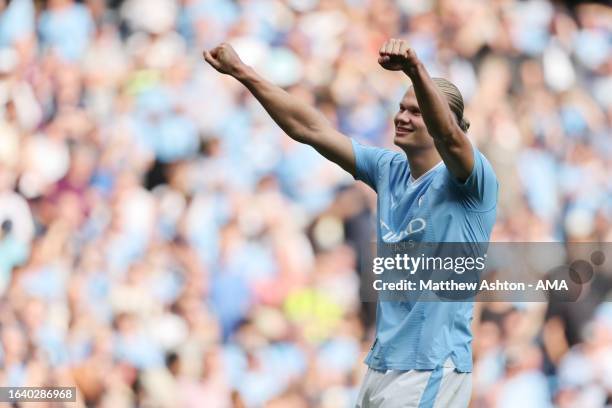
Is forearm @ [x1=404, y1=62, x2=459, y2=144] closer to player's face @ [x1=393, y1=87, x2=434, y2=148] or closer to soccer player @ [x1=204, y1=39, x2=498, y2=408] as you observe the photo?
soccer player @ [x1=204, y1=39, x2=498, y2=408]

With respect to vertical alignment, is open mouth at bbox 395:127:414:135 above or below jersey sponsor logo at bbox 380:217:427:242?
above

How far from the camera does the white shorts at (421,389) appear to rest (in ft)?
11.8

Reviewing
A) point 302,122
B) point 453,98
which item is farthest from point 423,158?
point 302,122

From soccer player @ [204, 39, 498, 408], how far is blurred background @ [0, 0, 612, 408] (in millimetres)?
2869

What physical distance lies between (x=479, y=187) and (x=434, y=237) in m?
0.23

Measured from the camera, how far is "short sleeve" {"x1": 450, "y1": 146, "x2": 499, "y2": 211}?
3.56 m

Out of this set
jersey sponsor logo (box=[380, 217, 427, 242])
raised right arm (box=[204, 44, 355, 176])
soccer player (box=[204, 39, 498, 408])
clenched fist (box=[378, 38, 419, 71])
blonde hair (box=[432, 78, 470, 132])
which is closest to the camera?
clenched fist (box=[378, 38, 419, 71])

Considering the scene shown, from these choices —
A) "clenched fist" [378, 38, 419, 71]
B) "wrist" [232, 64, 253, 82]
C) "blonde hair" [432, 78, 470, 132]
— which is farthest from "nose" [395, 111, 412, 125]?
"wrist" [232, 64, 253, 82]

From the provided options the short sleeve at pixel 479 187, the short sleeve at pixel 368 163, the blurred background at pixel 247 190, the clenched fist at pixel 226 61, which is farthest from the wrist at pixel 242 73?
the blurred background at pixel 247 190

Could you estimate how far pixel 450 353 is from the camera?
11.9 ft

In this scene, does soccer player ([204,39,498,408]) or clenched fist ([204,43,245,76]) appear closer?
soccer player ([204,39,498,408])

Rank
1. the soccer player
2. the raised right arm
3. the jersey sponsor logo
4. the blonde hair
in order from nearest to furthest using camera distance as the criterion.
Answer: the soccer player → the jersey sponsor logo → the blonde hair → the raised right arm

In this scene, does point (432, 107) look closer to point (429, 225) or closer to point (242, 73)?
point (429, 225)

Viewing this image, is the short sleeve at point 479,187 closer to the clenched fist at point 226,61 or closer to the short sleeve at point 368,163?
the short sleeve at point 368,163
